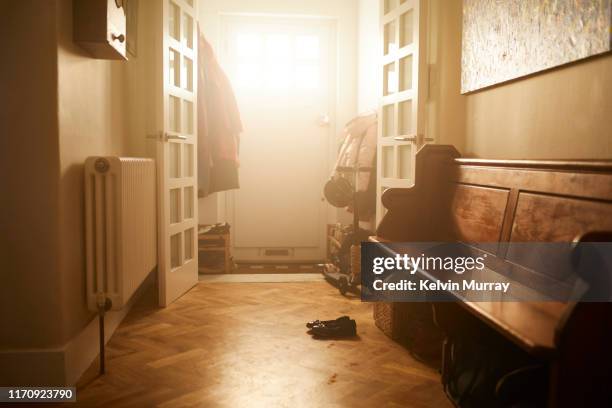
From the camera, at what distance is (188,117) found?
3.89 meters

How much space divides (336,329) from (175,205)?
56.7 inches

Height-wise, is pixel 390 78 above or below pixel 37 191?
above

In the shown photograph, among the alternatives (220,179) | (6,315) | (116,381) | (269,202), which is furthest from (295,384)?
(269,202)

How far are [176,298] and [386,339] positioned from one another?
152 cm

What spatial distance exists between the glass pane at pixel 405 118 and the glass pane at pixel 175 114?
1451 millimetres

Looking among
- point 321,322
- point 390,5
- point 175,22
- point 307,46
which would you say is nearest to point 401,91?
point 390,5

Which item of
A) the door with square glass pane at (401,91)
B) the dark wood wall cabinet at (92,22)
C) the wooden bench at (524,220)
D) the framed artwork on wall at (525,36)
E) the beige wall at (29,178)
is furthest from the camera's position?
the door with square glass pane at (401,91)

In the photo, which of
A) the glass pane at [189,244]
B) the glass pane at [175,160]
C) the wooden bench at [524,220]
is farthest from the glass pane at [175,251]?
the wooden bench at [524,220]

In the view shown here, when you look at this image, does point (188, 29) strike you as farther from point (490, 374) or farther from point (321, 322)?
point (490, 374)

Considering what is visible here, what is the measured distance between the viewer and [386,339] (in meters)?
2.89

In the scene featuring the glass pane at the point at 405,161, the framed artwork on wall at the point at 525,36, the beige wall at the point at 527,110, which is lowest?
the glass pane at the point at 405,161

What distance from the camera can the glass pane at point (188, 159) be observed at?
3.82 meters

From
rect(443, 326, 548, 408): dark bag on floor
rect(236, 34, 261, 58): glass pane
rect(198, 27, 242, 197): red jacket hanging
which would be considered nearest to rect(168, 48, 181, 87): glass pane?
rect(198, 27, 242, 197): red jacket hanging

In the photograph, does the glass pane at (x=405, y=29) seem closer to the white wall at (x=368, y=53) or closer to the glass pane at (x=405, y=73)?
the glass pane at (x=405, y=73)
